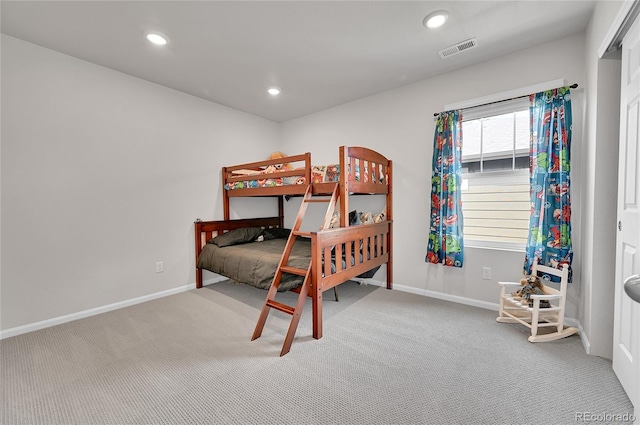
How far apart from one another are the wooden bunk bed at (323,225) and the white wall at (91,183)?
422mm

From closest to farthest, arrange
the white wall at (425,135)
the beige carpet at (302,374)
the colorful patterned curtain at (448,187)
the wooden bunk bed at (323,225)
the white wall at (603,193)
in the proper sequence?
the beige carpet at (302,374), the white wall at (603,193), the wooden bunk bed at (323,225), the white wall at (425,135), the colorful patterned curtain at (448,187)

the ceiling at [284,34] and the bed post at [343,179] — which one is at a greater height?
the ceiling at [284,34]

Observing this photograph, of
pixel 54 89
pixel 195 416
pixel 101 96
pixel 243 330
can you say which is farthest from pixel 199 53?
pixel 195 416

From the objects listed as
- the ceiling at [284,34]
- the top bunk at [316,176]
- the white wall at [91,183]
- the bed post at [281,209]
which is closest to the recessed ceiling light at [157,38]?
the ceiling at [284,34]

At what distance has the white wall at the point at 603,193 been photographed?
1.79 metres

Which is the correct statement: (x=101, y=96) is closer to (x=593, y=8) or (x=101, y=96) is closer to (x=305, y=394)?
(x=305, y=394)

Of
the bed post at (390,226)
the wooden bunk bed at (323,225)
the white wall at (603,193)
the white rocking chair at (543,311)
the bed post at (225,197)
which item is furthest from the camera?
the bed post at (225,197)

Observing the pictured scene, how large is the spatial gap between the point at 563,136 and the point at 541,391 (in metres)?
1.94

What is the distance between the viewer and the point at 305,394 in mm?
1554

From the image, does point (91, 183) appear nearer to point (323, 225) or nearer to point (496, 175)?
point (323, 225)

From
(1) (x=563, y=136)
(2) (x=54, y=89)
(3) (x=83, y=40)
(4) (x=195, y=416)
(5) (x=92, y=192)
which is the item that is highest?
(3) (x=83, y=40)

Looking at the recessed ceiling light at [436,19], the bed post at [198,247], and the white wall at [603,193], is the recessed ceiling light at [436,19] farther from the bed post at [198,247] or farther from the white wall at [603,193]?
the bed post at [198,247]

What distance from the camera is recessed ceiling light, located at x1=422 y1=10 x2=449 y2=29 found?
6.55 feet

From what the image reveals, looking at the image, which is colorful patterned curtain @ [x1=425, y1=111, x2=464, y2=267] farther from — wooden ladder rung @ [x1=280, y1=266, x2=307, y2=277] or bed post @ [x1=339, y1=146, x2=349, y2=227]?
wooden ladder rung @ [x1=280, y1=266, x2=307, y2=277]
